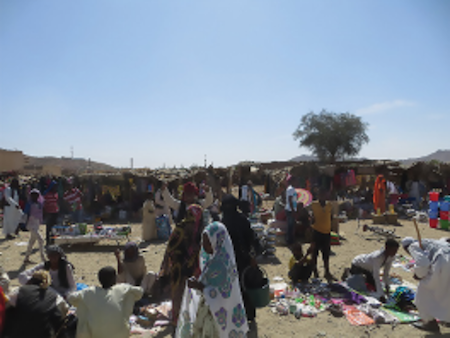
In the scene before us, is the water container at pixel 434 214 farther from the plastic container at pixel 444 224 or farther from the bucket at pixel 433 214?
the plastic container at pixel 444 224

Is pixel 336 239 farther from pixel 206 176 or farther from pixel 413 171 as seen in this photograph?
pixel 413 171

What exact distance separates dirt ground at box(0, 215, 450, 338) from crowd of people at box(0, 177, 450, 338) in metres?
0.38

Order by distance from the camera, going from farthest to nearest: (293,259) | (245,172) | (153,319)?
(245,172) < (293,259) < (153,319)

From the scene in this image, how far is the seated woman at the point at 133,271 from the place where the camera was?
4770 mm

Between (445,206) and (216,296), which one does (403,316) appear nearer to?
(216,296)

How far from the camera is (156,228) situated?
31.4 feet

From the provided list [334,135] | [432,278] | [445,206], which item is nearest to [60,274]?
[432,278]

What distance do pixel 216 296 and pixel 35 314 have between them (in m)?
1.60

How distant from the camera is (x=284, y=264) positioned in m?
7.15

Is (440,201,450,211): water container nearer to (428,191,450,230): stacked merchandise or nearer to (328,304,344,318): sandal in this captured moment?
(428,191,450,230): stacked merchandise

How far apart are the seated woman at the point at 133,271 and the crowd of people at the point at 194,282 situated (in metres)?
0.01

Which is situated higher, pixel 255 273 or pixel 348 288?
pixel 255 273

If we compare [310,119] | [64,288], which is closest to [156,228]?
[64,288]

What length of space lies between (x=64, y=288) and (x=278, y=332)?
2805 millimetres
